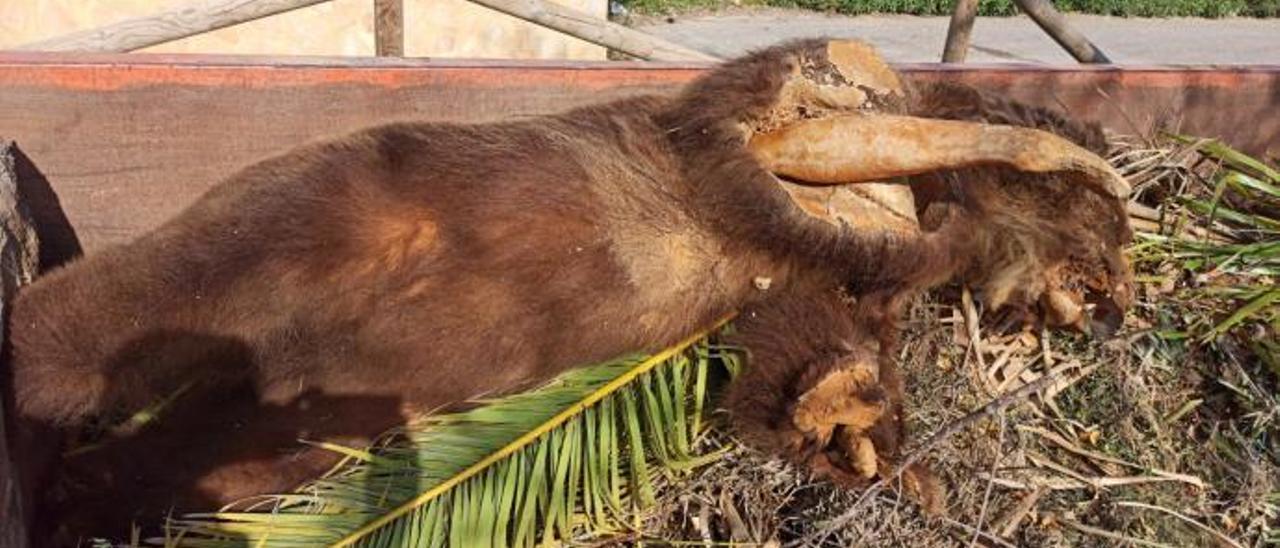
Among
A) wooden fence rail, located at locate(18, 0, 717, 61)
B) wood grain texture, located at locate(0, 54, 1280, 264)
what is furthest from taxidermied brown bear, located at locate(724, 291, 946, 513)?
wooden fence rail, located at locate(18, 0, 717, 61)

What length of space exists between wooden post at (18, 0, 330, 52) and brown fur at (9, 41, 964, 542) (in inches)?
57.8

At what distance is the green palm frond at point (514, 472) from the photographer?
3213 mm

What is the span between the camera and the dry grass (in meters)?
3.44

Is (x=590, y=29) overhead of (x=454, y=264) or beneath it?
overhead

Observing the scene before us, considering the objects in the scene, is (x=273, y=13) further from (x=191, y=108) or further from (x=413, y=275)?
(x=413, y=275)

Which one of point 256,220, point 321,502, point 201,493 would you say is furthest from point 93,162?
point 321,502

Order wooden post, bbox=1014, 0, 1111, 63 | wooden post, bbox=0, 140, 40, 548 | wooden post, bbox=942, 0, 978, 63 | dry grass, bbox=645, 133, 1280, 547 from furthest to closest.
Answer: wooden post, bbox=942, 0, 978, 63 < wooden post, bbox=1014, 0, 1111, 63 < dry grass, bbox=645, 133, 1280, 547 < wooden post, bbox=0, 140, 40, 548

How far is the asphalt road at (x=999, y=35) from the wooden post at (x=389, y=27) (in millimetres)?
11168

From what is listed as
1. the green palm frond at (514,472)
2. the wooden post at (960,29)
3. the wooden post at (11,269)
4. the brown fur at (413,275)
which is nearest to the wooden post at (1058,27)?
the wooden post at (960,29)

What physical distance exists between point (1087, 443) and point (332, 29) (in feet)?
20.3

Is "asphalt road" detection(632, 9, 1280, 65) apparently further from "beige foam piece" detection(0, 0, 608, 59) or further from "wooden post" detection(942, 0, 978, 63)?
"wooden post" detection(942, 0, 978, 63)

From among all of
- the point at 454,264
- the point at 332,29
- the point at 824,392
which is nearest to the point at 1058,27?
the point at 824,392

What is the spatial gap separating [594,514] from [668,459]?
0.29 m

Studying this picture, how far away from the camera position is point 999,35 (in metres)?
19.6
